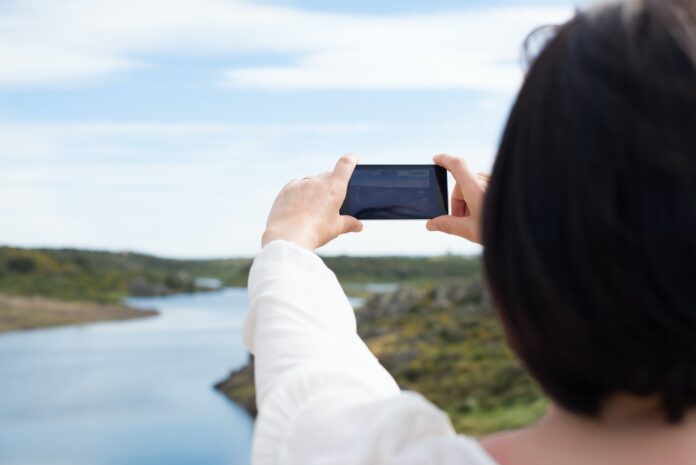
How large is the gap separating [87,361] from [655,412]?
191 feet

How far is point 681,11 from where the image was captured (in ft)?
2.72

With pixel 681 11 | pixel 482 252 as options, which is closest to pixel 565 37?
pixel 681 11

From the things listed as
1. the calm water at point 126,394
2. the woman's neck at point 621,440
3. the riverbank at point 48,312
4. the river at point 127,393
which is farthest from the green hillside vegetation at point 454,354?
the riverbank at point 48,312

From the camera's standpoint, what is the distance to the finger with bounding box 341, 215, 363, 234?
4.90ft

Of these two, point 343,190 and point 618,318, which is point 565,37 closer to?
point 618,318

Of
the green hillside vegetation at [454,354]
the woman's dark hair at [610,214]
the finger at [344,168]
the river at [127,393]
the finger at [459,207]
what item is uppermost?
the woman's dark hair at [610,214]

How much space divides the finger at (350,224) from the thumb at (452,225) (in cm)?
13

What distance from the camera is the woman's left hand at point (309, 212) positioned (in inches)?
51.7

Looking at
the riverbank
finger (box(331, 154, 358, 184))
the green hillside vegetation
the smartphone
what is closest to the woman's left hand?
finger (box(331, 154, 358, 184))

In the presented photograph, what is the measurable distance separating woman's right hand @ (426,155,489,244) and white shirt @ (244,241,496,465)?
0.37 m

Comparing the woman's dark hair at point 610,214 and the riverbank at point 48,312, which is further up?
the woman's dark hair at point 610,214

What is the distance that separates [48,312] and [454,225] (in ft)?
175

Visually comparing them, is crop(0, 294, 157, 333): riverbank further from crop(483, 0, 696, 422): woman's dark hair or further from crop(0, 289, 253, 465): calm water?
crop(483, 0, 696, 422): woman's dark hair

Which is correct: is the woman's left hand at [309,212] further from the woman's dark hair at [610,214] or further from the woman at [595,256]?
the woman's dark hair at [610,214]
